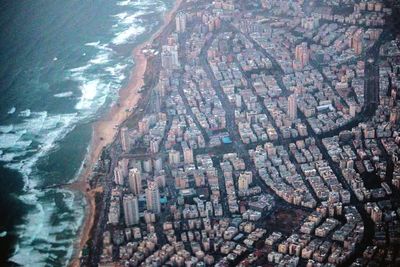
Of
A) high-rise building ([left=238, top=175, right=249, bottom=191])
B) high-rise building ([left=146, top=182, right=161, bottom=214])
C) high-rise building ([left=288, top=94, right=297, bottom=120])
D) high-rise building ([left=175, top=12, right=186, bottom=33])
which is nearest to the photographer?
high-rise building ([left=146, top=182, right=161, bottom=214])

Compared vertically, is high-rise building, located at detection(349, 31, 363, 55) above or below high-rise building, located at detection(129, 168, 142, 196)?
above

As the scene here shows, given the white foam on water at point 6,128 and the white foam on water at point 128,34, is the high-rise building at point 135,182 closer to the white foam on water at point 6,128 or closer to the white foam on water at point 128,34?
the white foam on water at point 6,128

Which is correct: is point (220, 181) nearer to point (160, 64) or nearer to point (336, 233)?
point (336, 233)

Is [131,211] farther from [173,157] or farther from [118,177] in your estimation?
[173,157]

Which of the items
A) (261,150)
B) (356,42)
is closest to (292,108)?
(261,150)

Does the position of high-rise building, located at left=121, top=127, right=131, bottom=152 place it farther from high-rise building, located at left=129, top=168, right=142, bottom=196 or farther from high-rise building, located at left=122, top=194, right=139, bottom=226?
high-rise building, located at left=122, top=194, right=139, bottom=226

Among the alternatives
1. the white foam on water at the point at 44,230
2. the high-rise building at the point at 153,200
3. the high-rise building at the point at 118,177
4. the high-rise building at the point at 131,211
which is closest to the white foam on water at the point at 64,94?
the white foam on water at the point at 44,230

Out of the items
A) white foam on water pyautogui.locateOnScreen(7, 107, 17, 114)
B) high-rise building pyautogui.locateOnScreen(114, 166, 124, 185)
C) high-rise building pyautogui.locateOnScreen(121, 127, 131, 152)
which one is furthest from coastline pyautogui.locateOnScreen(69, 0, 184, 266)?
white foam on water pyautogui.locateOnScreen(7, 107, 17, 114)

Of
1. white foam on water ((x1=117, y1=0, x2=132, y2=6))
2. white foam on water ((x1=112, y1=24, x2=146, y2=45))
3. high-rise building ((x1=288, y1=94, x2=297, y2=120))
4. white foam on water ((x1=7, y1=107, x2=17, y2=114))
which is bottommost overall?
high-rise building ((x1=288, y1=94, x2=297, y2=120))
